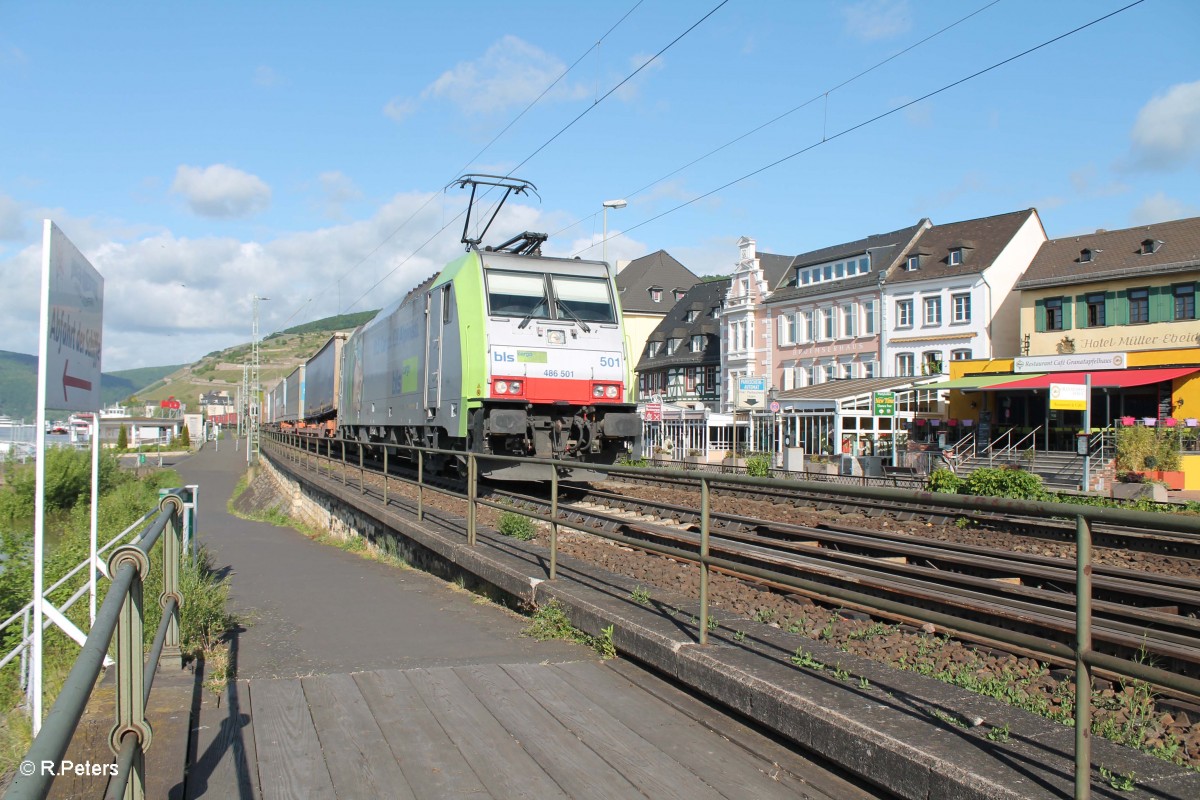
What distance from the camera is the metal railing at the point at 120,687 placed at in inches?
53.6

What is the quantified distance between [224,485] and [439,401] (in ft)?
131

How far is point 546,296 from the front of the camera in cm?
1459

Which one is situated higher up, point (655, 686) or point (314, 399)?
point (314, 399)

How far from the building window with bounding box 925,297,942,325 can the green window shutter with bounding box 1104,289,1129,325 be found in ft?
24.4

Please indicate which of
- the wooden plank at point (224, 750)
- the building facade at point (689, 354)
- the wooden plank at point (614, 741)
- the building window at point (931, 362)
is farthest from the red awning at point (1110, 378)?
the wooden plank at point (224, 750)

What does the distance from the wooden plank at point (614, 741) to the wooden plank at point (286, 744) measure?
115 cm

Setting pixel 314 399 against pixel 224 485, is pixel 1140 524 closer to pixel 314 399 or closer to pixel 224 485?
pixel 314 399

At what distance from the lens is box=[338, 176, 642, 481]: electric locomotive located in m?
13.6

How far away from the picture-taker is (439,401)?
49.5 feet

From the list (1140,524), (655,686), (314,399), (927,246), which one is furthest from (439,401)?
(927,246)

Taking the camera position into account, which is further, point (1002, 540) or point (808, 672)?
point (1002, 540)

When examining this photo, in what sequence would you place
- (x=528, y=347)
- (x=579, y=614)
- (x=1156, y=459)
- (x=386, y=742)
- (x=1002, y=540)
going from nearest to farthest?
(x=386, y=742), (x=579, y=614), (x=1002, y=540), (x=528, y=347), (x=1156, y=459)

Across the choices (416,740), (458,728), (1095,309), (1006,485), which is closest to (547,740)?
(458,728)

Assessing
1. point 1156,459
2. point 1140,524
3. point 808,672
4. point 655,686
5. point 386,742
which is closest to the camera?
point 1140,524
